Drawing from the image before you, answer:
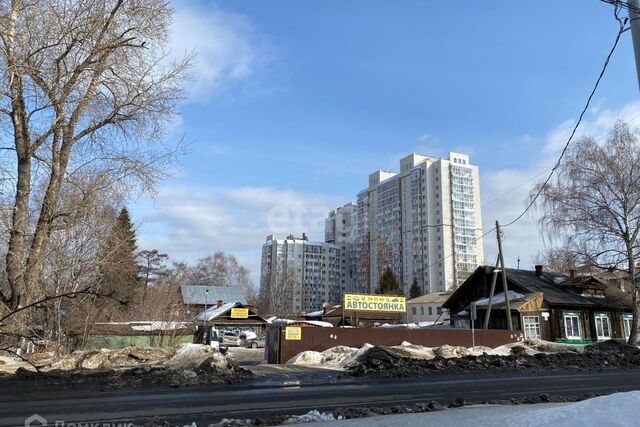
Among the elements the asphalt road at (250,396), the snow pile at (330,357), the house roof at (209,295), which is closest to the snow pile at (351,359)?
the snow pile at (330,357)

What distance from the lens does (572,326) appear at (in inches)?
1698

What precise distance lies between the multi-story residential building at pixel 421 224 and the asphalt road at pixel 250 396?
295 feet

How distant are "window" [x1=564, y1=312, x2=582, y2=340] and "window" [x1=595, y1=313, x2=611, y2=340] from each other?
243 centimetres

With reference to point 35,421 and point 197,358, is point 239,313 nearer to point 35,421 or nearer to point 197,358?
point 197,358

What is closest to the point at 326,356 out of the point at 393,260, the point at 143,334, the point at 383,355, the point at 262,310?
the point at 383,355

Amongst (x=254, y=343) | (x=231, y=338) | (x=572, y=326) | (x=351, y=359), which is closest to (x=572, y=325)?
(x=572, y=326)

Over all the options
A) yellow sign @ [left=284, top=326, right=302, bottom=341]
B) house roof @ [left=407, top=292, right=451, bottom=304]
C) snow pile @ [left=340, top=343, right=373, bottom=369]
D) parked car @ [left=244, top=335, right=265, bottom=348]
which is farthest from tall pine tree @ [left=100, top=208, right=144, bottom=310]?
house roof @ [left=407, top=292, right=451, bottom=304]

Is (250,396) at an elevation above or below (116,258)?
below

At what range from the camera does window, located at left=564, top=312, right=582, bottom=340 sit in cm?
4261

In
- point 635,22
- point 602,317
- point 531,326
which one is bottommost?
point 531,326

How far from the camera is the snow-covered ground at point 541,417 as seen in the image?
253 inches

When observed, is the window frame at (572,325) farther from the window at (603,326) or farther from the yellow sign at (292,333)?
the yellow sign at (292,333)

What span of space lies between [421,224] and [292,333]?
282 feet

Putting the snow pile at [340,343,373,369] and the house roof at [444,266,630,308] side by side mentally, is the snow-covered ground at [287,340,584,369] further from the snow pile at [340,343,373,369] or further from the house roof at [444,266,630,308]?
the house roof at [444,266,630,308]
